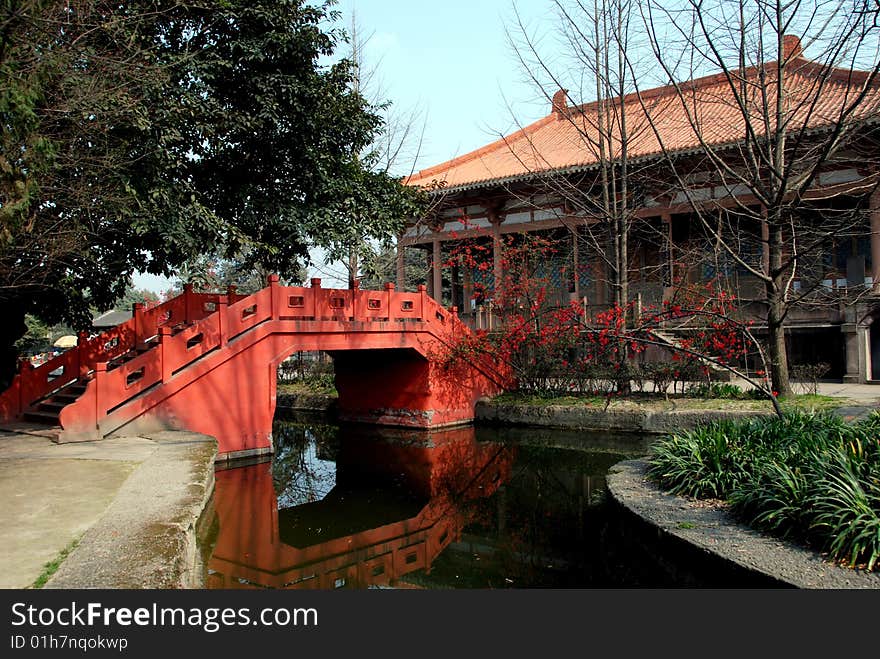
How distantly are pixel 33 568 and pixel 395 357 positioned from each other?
31.0 ft

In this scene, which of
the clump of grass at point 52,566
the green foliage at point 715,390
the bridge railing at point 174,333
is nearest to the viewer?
the clump of grass at point 52,566

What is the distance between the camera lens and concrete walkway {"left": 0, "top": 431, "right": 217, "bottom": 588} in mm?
3746

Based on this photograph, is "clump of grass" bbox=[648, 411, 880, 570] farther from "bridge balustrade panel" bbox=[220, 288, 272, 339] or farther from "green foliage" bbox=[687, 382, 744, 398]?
"bridge balustrade panel" bbox=[220, 288, 272, 339]

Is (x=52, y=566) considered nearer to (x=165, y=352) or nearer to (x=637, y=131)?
(x=165, y=352)

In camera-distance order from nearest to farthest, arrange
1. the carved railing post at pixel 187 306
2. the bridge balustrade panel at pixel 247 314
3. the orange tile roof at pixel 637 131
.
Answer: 1. the bridge balustrade panel at pixel 247 314
2. the carved railing post at pixel 187 306
3. the orange tile roof at pixel 637 131

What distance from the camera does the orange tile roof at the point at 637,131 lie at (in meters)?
12.8

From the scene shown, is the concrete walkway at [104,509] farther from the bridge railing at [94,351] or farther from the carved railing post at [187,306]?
the carved railing post at [187,306]

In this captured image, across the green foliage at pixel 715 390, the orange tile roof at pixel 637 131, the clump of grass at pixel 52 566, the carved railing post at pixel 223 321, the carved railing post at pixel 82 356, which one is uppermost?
the orange tile roof at pixel 637 131

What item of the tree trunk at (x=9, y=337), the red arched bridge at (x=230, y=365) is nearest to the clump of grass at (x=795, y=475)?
the red arched bridge at (x=230, y=365)

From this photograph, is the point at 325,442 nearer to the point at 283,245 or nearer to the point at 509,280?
the point at 283,245

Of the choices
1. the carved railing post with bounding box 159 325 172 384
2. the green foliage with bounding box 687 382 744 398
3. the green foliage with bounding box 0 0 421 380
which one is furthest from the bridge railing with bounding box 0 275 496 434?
the green foliage with bounding box 687 382 744 398

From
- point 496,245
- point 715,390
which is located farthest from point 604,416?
point 496,245

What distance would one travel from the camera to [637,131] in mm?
14977

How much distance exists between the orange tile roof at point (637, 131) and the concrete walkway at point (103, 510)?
8.72 meters
